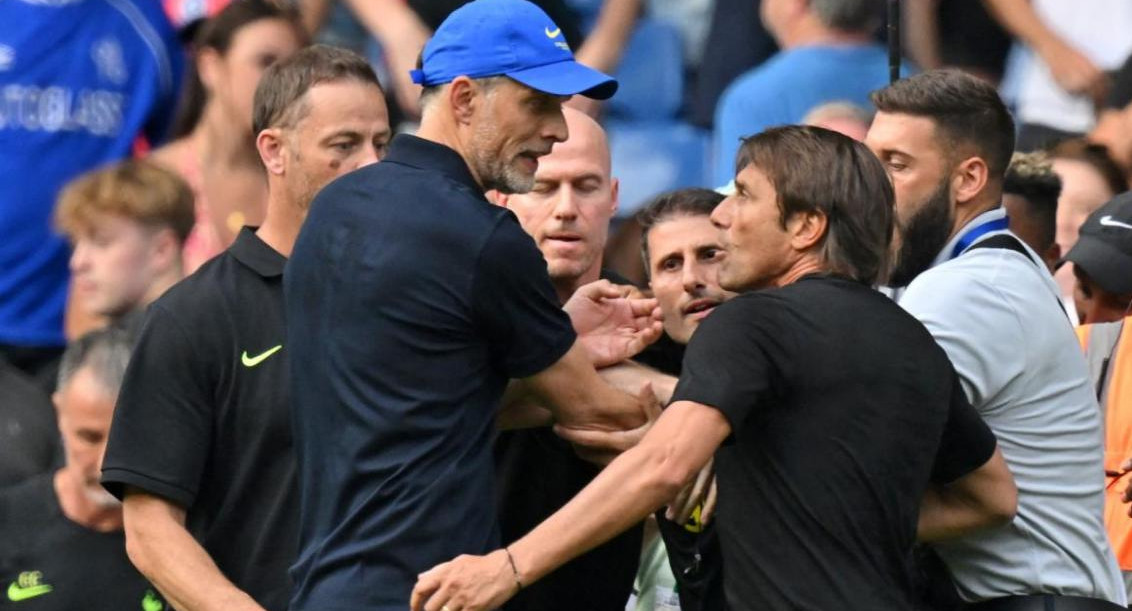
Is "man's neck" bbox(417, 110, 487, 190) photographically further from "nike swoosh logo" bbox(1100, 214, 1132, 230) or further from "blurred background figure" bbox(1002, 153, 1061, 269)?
"blurred background figure" bbox(1002, 153, 1061, 269)

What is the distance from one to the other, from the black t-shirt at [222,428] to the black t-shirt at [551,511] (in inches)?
24.8

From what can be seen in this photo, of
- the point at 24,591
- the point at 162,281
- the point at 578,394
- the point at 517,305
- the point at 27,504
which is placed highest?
the point at 517,305

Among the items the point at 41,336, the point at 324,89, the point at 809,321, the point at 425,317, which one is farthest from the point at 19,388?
the point at 809,321

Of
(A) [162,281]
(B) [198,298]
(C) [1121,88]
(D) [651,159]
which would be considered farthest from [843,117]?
(B) [198,298]

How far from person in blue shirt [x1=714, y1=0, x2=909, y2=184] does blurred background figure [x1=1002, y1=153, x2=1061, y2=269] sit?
78 cm

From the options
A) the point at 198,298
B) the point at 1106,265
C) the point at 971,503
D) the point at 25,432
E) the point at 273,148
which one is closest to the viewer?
the point at 971,503

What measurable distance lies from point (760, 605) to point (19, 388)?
2824 millimetres

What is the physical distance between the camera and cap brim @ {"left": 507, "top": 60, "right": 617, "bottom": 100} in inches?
167

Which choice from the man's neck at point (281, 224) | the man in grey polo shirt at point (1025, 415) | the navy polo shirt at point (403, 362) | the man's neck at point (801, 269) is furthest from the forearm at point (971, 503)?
the man's neck at point (281, 224)

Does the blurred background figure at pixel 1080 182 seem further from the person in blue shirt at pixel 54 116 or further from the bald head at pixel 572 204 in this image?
the person in blue shirt at pixel 54 116

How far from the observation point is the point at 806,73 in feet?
23.0

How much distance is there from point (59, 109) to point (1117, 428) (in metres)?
3.27

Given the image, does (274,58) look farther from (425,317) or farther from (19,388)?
(425,317)

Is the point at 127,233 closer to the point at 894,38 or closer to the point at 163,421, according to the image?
the point at 163,421
